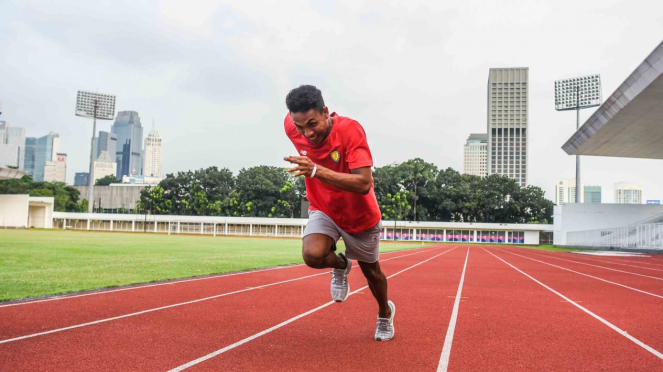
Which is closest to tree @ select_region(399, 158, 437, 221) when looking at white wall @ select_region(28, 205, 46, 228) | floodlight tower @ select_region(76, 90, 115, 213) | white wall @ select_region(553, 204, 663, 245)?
white wall @ select_region(553, 204, 663, 245)

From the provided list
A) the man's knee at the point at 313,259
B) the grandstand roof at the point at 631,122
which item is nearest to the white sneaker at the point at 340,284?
the man's knee at the point at 313,259

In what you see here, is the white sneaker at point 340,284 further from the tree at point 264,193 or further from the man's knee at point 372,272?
the tree at point 264,193

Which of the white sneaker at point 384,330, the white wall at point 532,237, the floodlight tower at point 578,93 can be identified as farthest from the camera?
the white wall at point 532,237

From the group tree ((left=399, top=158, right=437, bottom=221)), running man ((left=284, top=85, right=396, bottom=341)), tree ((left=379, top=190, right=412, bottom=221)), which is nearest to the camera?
running man ((left=284, top=85, right=396, bottom=341))

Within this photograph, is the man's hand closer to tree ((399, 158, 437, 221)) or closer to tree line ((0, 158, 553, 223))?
tree line ((0, 158, 553, 223))

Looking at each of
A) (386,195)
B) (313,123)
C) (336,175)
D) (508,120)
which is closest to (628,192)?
(508,120)

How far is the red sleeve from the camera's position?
3.86 meters

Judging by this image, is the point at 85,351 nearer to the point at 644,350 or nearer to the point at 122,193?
the point at 644,350

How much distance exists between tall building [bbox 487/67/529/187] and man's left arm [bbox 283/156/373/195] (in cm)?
15958

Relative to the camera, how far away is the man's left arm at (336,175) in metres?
3.46

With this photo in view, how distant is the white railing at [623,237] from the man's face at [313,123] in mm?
31330

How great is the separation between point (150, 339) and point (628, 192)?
527 ft

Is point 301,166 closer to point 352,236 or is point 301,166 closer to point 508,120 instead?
point 352,236

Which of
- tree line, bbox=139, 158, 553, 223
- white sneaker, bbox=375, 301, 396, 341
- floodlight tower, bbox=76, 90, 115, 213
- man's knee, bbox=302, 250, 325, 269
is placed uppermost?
floodlight tower, bbox=76, 90, 115, 213
